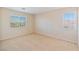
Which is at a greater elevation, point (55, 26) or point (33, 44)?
point (55, 26)

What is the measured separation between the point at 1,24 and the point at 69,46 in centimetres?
137

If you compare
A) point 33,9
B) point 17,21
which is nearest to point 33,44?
point 17,21

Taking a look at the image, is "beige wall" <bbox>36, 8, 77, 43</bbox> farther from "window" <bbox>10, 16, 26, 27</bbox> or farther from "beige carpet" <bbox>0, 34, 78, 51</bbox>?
"window" <bbox>10, 16, 26, 27</bbox>

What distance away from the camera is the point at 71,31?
5.77ft

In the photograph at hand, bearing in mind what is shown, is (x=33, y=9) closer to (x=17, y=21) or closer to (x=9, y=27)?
(x=17, y=21)

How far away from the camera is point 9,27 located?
1.81m

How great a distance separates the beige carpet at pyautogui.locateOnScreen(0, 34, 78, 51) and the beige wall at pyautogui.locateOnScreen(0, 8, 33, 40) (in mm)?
98

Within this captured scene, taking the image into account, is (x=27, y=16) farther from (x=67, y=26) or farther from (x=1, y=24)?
(x=67, y=26)

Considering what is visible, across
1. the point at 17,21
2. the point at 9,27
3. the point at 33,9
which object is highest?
the point at 33,9

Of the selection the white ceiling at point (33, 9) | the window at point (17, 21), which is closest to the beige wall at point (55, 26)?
the white ceiling at point (33, 9)

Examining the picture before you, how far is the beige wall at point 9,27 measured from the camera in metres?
1.78

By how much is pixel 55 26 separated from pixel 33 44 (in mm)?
558
